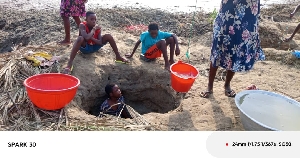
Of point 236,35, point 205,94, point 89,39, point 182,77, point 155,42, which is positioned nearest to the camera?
point 236,35

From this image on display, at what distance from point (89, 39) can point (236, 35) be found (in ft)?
5.92

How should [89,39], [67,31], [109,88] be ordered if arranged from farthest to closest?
1. [67,31]
2. [89,39]
3. [109,88]

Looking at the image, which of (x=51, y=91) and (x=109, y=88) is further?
(x=109, y=88)

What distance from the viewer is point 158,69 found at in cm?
414

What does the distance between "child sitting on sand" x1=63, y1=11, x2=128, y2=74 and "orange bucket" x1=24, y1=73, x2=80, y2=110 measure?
0.50m

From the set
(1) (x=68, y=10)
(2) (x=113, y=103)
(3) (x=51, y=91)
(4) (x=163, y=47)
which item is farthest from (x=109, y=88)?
(1) (x=68, y=10)

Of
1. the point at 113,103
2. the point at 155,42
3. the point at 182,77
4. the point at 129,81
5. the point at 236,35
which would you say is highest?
the point at 236,35

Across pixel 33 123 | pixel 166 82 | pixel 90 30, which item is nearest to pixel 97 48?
pixel 90 30

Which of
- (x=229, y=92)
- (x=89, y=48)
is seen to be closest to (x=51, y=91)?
(x=89, y=48)

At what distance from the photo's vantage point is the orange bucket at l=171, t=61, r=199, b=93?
10.6 ft

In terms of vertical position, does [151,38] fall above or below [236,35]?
below

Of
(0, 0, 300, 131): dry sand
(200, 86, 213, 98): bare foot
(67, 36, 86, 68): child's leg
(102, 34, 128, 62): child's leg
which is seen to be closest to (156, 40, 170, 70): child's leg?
(0, 0, 300, 131): dry sand

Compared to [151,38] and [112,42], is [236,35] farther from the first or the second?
[112,42]

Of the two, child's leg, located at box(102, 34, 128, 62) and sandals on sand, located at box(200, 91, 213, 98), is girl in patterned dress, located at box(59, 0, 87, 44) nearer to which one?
child's leg, located at box(102, 34, 128, 62)
